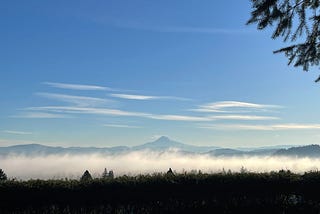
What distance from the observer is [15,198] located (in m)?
12.2

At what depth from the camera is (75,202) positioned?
1247 centimetres

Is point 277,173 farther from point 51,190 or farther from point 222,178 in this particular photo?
point 51,190

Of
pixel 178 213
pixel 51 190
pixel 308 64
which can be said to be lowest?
pixel 178 213

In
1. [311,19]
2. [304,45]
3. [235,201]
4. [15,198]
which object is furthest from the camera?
[235,201]

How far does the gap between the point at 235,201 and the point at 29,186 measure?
5.86 metres

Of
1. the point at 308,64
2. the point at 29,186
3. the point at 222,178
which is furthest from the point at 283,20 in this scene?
the point at 29,186

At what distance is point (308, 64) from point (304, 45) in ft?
1.70

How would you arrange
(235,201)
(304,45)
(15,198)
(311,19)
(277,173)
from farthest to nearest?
(277,173) → (235,201) → (15,198) → (304,45) → (311,19)

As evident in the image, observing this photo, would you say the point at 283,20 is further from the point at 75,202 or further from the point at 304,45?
the point at 75,202

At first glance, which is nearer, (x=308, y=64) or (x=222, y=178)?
(x=308, y=64)

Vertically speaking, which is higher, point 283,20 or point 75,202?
point 283,20

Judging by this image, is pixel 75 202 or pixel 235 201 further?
pixel 235 201

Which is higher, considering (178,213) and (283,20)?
(283,20)

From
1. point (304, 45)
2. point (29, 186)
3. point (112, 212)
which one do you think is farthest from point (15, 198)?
point (304, 45)
